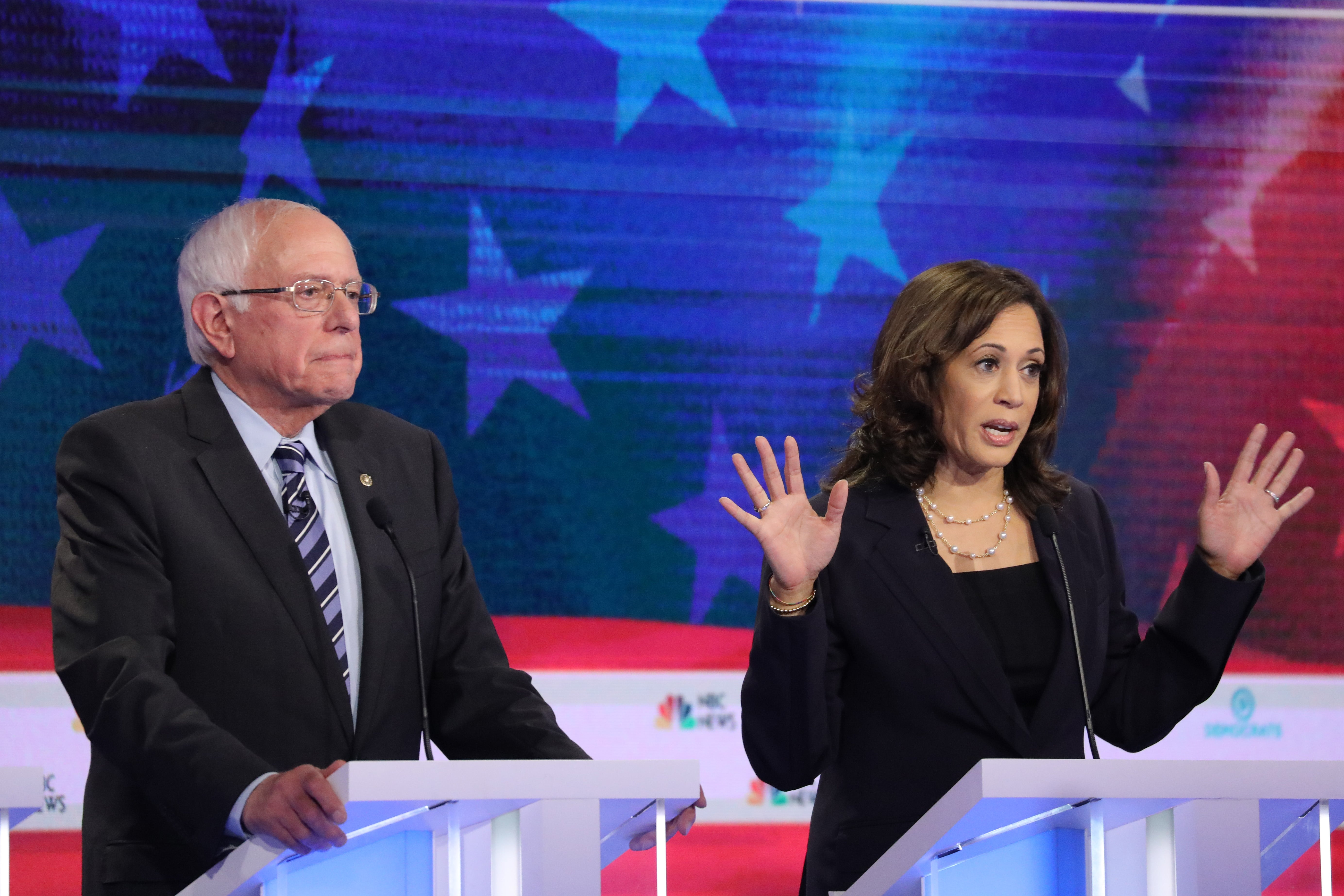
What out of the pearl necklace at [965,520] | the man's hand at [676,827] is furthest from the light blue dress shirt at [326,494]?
the pearl necklace at [965,520]

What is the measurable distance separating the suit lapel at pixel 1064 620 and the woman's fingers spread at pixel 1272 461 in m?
0.29

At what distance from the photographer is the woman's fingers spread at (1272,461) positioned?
220cm

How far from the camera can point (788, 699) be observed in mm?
1996

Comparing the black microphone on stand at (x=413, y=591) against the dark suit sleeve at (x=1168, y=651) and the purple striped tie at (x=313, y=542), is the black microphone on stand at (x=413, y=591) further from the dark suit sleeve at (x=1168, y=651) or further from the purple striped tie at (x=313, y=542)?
the dark suit sleeve at (x=1168, y=651)

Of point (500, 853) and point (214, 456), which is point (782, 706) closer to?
point (500, 853)

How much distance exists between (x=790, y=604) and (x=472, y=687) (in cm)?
52

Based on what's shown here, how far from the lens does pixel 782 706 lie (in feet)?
6.57

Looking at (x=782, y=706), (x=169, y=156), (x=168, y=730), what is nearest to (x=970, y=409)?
(x=782, y=706)

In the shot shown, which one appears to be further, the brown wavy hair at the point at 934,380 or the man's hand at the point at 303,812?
the brown wavy hair at the point at 934,380

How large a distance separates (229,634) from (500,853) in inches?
30.5

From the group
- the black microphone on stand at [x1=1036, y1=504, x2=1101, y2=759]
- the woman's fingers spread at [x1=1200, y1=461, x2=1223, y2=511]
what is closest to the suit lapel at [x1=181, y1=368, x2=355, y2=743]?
the black microphone on stand at [x1=1036, y1=504, x2=1101, y2=759]

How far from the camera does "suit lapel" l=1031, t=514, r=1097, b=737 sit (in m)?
2.07

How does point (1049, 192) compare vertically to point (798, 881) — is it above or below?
above

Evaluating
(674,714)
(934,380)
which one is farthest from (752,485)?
(674,714)
